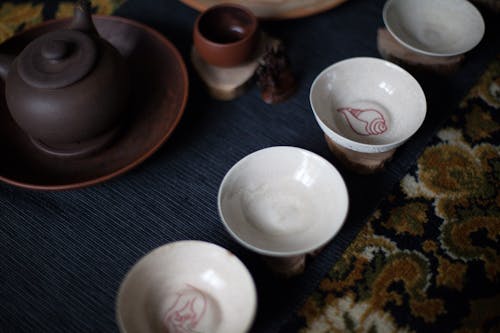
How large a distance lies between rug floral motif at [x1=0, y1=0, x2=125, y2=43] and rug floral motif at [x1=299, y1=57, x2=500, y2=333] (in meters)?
1.16

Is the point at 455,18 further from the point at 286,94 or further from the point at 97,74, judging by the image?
the point at 97,74

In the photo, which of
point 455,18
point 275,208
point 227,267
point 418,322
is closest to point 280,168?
point 275,208

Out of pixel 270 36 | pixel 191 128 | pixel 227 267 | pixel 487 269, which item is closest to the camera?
pixel 227 267

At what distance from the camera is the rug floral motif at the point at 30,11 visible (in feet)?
5.08

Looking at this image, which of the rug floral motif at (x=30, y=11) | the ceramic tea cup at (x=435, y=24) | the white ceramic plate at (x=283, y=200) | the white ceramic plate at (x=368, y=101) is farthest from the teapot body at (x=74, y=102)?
the ceramic tea cup at (x=435, y=24)

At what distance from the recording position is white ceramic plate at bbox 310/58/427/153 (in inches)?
45.6

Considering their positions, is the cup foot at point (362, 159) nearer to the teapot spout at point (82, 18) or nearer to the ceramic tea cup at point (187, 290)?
the ceramic tea cup at point (187, 290)

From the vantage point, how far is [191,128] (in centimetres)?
128

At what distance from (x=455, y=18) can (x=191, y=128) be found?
0.86 metres

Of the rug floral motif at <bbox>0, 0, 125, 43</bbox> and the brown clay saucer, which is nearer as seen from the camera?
the brown clay saucer

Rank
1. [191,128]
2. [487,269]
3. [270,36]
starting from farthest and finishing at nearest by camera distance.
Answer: [270,36] → [191,128] → [487,269]

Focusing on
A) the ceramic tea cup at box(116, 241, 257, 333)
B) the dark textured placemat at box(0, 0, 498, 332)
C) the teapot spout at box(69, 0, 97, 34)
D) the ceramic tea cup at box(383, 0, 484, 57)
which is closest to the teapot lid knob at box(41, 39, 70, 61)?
the teapot spout at box(69, 0, 97, 34)

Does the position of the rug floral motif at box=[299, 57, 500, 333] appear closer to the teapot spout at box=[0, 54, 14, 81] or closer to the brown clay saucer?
the brown clay saucer

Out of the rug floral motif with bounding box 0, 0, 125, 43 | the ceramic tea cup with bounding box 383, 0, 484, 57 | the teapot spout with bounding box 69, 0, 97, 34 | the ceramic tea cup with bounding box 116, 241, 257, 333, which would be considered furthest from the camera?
the rug floral motif with bounding box 0, 0, 125, 43
